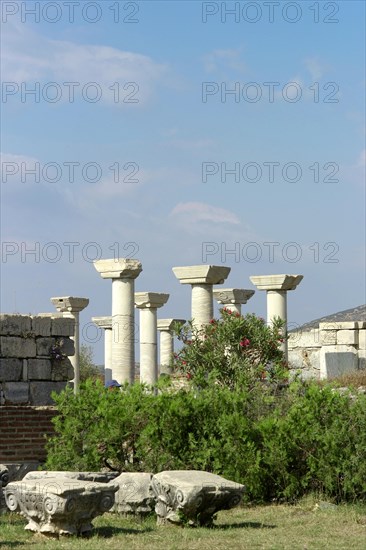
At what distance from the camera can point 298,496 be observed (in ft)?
44.0

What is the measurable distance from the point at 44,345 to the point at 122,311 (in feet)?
22.4

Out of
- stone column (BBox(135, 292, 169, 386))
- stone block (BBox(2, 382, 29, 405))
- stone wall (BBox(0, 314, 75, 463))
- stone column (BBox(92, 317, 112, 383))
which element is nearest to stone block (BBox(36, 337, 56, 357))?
stone wall (BBox(0, 314, 75, 463))

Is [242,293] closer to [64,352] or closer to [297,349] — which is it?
[297,349]

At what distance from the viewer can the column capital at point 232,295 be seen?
2919 cm

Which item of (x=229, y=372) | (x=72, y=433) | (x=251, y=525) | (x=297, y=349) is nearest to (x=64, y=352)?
(x=72, y=433)

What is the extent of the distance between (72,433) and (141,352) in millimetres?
14902

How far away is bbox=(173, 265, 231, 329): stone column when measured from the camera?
76.1ft

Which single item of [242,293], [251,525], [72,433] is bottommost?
[251,525]

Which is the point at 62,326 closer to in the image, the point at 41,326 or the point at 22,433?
the point at 41,326

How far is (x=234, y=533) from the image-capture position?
10.9 meters

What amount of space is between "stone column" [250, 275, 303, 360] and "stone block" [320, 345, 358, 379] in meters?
Answer: 1.96

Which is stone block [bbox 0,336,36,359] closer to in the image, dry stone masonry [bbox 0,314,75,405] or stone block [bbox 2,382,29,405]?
dry stone masonry [bbox 0,314,75,405]

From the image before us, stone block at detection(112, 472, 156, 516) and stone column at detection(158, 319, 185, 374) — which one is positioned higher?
stone column at detection(158, 319, 185, 374)

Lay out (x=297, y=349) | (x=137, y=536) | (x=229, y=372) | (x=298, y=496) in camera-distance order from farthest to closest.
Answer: (x=297, y=349), (x=229, y=372), (x=298, y=496), (x=137, y=536)
